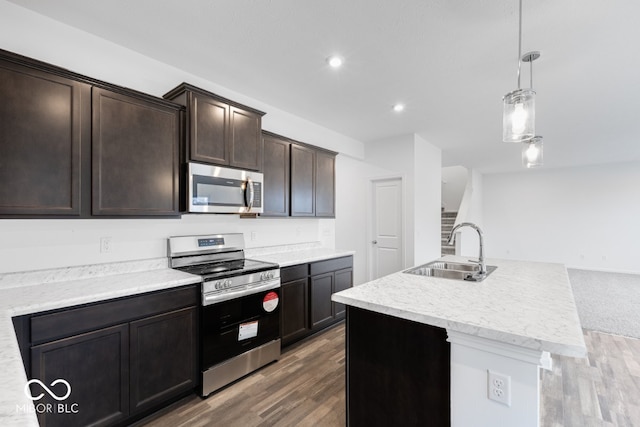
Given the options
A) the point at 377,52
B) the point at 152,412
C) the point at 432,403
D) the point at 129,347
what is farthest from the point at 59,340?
the point at 377,52

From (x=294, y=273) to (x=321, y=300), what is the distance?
1.91 ft

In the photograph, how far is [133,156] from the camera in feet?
7.00

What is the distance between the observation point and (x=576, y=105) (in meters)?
3.42

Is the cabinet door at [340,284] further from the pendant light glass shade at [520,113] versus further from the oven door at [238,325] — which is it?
the pendant light glass shade at [520,113]

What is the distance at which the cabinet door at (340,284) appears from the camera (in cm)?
354

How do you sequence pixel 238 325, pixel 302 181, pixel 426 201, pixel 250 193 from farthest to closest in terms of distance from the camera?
pixel 426 201, pixel 302 181, pixel 250 193, pixel 238 325

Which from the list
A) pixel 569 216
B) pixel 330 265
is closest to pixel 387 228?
pixel 330 265

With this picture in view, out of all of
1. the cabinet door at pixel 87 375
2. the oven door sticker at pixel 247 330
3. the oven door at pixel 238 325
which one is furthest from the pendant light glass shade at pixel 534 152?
the cabinet door at pixel 87 375

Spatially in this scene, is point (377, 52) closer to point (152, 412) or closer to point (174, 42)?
point (174, 42)

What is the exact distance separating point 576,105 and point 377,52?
275 cm

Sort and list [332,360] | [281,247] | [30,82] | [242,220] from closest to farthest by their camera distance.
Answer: [30,82], [332,360], [242,220], [281,247]

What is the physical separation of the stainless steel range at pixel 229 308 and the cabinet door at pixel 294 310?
0.56 feet

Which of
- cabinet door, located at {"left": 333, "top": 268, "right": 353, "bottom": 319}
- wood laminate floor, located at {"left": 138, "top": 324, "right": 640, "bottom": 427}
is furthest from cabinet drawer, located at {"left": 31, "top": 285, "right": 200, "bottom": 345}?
cabinet door, located at {"left": 333, "top": 268, "right": 353, "bottom": 319}

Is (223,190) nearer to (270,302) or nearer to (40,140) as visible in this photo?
(270,302)
